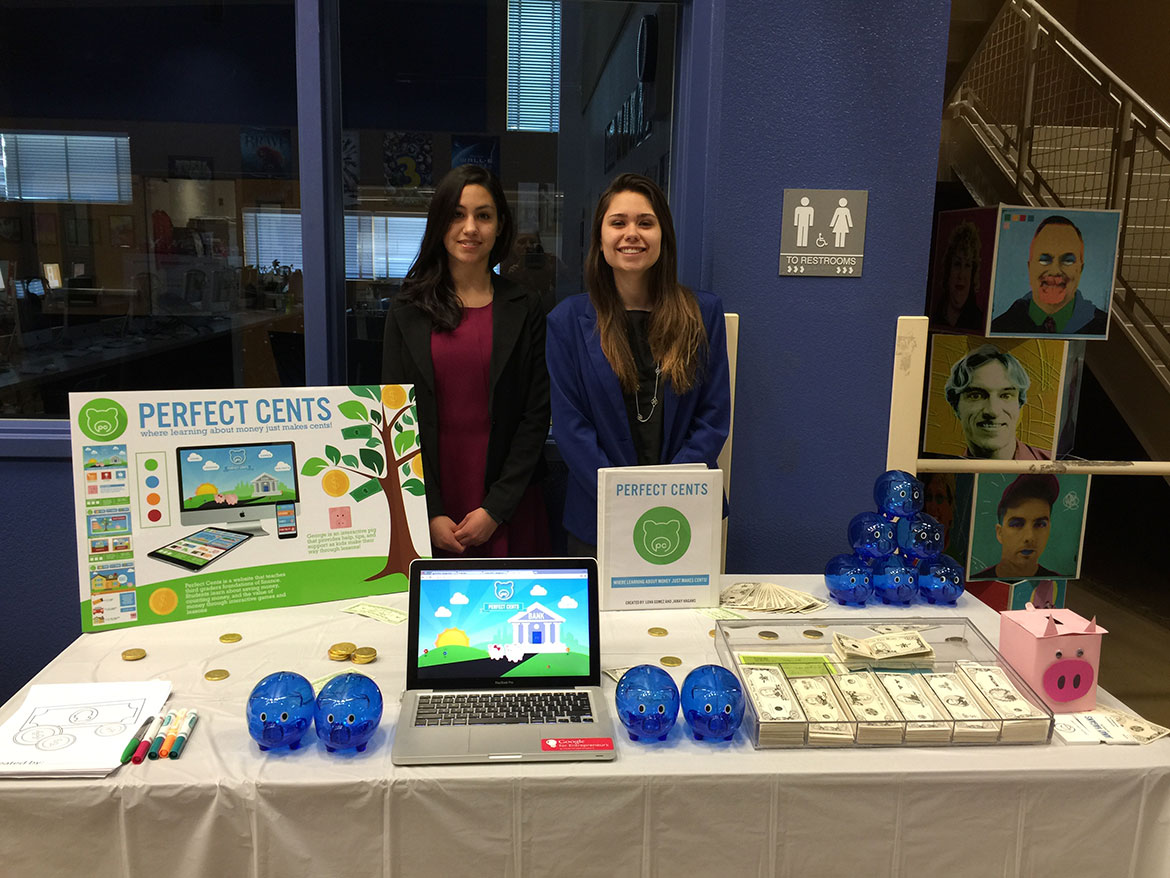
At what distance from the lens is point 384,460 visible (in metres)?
2.00

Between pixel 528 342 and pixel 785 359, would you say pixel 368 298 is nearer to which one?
pixel 528 342

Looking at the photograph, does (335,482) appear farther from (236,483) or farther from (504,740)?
(504,740)

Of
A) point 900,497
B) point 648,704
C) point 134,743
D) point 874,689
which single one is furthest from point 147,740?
point 900,497

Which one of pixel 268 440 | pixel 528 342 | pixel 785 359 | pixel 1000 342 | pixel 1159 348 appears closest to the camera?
pixel 268 440

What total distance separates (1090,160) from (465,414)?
3.68 meters

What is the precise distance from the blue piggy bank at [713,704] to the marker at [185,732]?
2.43ft

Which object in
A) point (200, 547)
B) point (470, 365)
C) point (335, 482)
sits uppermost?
point (470, 365)

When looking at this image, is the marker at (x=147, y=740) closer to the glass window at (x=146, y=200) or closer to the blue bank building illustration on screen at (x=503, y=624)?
the blue bank building illustration on screen at (x=503, y=624)

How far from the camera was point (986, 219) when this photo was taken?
2.66m

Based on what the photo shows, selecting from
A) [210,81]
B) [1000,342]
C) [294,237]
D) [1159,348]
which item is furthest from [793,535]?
[1159,348]

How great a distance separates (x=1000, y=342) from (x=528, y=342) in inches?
60.4

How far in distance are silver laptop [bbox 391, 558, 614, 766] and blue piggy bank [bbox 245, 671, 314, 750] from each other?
151 millimetres

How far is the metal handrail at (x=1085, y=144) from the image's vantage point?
4.15m

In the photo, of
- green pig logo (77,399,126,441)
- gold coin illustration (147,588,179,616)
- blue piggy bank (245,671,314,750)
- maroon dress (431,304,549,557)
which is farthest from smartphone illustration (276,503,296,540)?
blue piggy bank (245,671,314,750)
